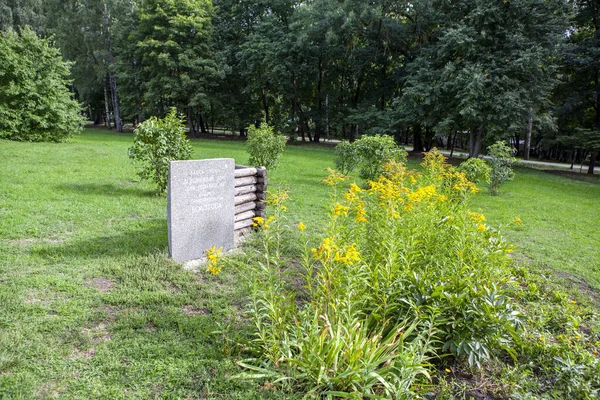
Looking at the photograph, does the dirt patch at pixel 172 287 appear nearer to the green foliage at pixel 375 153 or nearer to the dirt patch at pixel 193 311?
the dirt patch at pixel 193 311

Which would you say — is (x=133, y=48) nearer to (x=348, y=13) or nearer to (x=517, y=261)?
(x=348, y=13)

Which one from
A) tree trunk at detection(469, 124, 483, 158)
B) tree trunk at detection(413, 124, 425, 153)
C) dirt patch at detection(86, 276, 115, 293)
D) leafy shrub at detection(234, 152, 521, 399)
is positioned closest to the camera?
leafy shrub at detection(234, 152, 521, 399)

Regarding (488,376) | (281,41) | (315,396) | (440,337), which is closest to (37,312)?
(315,396)

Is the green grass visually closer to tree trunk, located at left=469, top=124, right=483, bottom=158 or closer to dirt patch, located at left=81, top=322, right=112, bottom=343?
tree trunk, located at left=469, top=124, right=483, bottom=158

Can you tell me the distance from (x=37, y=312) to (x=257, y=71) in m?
24.4

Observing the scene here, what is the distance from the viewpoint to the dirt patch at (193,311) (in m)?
3.39

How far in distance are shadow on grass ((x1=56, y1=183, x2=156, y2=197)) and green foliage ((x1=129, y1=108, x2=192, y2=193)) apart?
2.08 feet

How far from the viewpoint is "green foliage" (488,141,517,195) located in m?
10.3

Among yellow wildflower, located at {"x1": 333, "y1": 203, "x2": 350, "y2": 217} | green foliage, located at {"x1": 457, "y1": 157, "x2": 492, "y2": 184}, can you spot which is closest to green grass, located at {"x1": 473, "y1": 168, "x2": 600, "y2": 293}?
green foliage, located at {"x1": 457, "y1": 157, "x2": 492, "y2": 184}

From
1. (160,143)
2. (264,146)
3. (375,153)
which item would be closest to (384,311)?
(160,143)

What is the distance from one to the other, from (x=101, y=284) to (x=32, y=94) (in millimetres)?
16646

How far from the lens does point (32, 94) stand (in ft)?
53.3

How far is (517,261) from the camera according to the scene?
17.3 feet

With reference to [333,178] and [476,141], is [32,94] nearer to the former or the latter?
[333,178]
